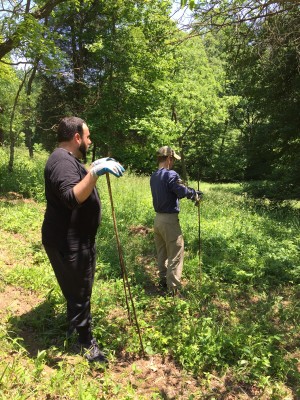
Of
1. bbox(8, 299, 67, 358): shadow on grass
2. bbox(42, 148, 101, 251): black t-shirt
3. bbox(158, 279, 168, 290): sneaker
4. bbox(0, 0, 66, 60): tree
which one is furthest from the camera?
bbox(0, 0, 66, 60): tree

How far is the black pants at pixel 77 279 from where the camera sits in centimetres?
289

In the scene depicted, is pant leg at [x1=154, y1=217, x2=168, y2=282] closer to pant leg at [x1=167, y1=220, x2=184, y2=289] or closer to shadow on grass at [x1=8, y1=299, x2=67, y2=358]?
pant leg at [x1=167, y1=220, x2=184, y2=289]

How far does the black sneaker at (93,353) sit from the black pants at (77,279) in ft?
0.18

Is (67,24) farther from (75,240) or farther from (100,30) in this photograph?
(75,240)

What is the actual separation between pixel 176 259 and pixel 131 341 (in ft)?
4.59

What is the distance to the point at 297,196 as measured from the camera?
397 inches

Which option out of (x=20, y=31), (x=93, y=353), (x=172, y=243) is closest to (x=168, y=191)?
(x=172, y=243)

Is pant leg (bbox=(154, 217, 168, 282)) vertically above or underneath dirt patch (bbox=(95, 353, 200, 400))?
above

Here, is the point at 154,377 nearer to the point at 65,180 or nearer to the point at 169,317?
the point at 169,317

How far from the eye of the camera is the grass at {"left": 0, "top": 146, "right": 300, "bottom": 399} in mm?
2803

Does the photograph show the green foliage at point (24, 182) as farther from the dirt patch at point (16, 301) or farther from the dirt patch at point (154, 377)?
the dirt patch at point (154, 377)

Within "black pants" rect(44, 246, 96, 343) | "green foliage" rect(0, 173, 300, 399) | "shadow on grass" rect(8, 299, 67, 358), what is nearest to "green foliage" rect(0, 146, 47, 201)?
"green foliage" rect(0, 173, 300, 399)

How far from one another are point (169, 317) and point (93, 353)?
1105 millimetres

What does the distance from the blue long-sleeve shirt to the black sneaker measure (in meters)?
2.01
